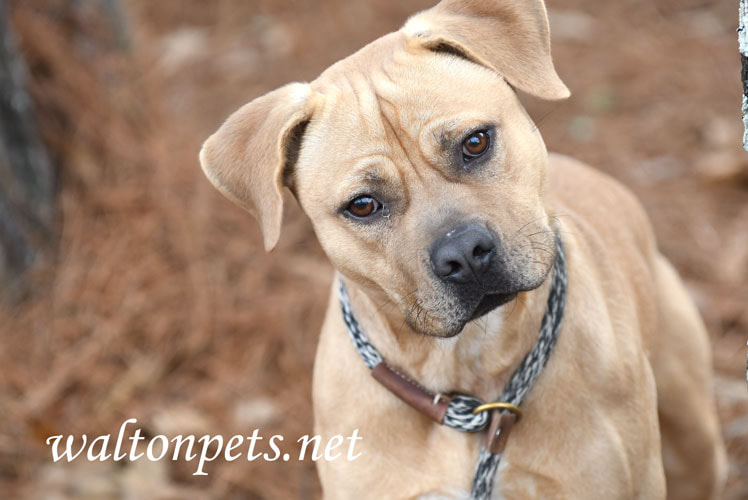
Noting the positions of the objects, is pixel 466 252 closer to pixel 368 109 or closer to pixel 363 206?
pixel 363 206

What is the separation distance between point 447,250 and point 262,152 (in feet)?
2.68

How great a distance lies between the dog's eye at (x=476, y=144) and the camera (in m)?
3.11

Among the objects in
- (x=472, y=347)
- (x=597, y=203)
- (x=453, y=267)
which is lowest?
(x=597, y=203)

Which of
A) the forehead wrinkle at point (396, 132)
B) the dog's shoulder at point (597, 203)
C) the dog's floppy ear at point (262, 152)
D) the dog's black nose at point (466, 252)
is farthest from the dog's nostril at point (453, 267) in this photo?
the dog's shoulder at point (597, 203)

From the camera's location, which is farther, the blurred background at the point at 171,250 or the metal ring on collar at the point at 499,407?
the blurred background at the point at 171,250

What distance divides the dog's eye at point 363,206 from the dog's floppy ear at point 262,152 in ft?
0.86

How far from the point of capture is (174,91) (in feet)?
26.1

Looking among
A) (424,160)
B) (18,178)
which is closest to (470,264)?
(424,160)

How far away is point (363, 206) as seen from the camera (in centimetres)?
318

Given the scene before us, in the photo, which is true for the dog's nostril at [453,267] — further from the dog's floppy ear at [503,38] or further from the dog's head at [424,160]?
the dog's floppy ear at [503,38]

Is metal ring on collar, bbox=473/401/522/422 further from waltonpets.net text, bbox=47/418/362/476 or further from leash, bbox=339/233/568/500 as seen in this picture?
waltonpets.net text, bbox=47/418/362/476

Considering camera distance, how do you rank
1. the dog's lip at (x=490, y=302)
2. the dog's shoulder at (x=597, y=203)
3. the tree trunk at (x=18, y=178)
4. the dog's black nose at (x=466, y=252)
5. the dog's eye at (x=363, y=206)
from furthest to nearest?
the tree trunk at (x=18, y=178) < the dog's shoulder at (x=597, y=203) < the dog's eye at (x=363, y=206) < the dog's lip at (x=490, y=302) < the dog's black nose at (x=466, y=252)

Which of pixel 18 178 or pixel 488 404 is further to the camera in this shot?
pixel 18 178

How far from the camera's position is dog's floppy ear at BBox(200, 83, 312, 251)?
324cm
